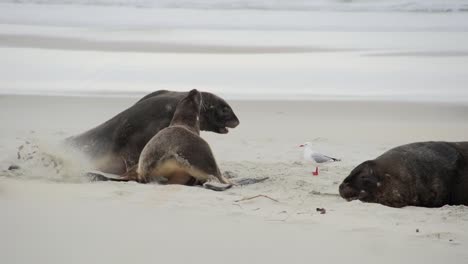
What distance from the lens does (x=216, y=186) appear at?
22.6ft

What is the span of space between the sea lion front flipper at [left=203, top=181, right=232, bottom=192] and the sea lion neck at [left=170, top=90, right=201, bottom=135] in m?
0.84

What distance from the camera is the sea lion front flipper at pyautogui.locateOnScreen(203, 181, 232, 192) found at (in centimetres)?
688

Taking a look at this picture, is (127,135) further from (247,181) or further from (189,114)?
(247,181)

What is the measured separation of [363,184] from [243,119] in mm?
5452

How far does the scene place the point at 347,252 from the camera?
16.2 feet

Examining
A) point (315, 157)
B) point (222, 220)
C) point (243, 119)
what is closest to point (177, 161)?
point (222, 220)

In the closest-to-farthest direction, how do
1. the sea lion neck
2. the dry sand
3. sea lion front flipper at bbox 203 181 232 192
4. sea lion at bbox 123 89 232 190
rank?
1. the dry sand
2. sea lion front flipper at bbox 203 181 232 192
3. sea lion at bbox 123 89 232 190
4. the sea lion neck

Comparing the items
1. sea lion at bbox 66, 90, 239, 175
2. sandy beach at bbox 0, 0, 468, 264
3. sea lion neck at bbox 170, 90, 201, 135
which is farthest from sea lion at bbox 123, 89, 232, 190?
sea lion at bbox 66, 90, 239, 175

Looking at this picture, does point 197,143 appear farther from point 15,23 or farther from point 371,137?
point 15,23

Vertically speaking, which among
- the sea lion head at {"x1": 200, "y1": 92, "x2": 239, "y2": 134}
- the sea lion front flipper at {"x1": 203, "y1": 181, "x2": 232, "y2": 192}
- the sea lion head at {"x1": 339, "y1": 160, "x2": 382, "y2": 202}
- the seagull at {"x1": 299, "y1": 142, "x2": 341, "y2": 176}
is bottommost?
the seagull at {"x1": 299, "y1": 142, "x2": 341, "y2": 176}

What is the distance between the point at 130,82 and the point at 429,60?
6.77 meters

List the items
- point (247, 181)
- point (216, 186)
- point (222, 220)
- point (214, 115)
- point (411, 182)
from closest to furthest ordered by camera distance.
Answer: point (222, 220), point (411, 182), point (216, 186), point (247, 181), point (214, 115)

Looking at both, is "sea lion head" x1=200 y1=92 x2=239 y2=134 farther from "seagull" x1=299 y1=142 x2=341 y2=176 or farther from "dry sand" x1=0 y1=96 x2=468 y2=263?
"seagull" x1=299 y1=142 x2=341 y2=176

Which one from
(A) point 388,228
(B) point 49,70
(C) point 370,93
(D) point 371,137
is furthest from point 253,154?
(B) point 49,70
